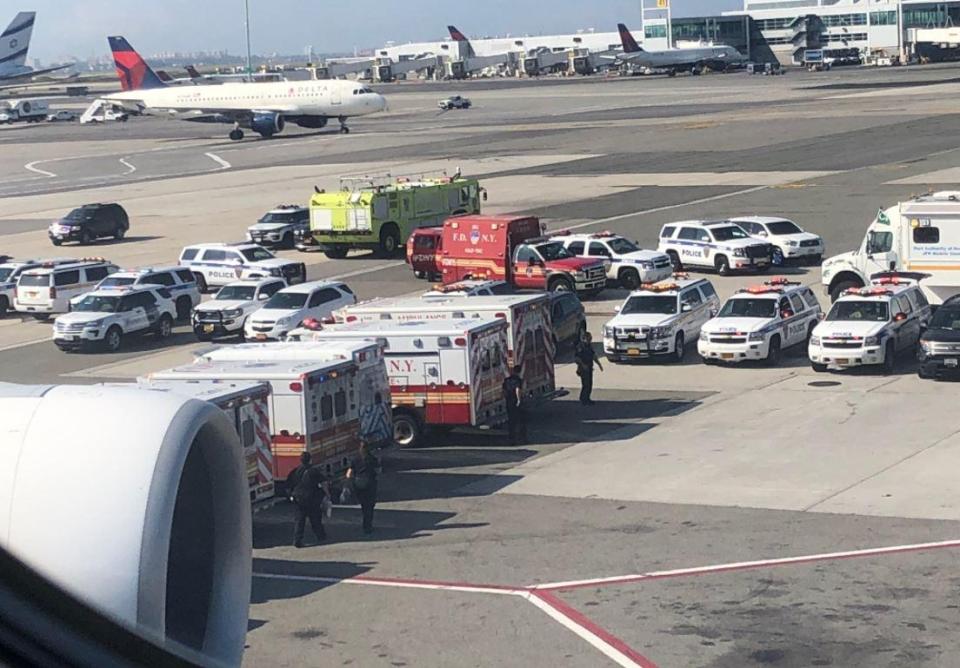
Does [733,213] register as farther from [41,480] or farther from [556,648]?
[41,480]

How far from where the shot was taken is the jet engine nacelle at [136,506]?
18.9 feet

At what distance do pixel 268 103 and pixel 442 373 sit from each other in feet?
292

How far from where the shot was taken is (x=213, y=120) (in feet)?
381

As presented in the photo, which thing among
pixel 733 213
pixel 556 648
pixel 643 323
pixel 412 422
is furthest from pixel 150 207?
pixel 556 648

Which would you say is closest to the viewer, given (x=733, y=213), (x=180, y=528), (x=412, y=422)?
(x=180, y=528)

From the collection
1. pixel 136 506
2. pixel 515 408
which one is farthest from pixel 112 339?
pixel 136 506

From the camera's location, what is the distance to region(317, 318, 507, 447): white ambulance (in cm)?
2739

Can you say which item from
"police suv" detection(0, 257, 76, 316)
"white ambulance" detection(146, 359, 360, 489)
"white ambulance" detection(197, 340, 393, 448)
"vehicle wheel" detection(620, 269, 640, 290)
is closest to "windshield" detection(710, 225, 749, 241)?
"vehicle wheel" detection(620, 269, 640, 290)

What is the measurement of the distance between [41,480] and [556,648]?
10745 millimetres

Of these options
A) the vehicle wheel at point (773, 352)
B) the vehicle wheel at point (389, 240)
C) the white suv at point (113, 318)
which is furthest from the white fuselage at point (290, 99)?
the vehicle wheel at point (773, 352)

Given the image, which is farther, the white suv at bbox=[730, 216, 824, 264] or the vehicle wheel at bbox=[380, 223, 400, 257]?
the vehicle wheel at bbox=[380, 223, 400, 257]

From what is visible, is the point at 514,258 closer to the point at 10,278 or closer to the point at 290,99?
the point at 10,278

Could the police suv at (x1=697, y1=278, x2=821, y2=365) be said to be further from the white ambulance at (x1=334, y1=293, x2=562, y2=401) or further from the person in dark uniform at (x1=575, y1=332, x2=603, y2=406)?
the white ambulance at (x1=334, y1=293, x2=562, y2=401)

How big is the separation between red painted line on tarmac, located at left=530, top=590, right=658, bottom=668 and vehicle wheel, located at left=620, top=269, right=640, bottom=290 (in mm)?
26842
